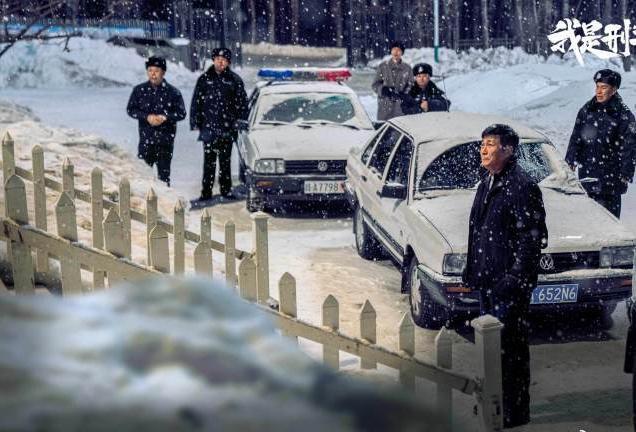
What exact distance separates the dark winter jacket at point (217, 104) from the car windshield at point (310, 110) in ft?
1.43

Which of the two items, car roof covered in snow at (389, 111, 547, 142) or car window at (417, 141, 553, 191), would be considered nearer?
car window at (417, 141, 553, 191)

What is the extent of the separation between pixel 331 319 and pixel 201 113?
7120 mm

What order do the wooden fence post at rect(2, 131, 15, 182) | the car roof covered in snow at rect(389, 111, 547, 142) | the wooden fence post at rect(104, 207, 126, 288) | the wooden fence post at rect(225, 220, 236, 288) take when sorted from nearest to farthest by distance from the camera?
the wooden fence post at rect(104, 207, 126, 288) < the wooden fence post at rect(225, 220, 236, 288) < the wooden fence post at rect(2, 131, 15, 182) < the car roof covered in snow at rect(389, 111, 547, 142)

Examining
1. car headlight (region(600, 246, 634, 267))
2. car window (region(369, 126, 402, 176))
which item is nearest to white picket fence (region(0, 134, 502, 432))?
car headlight (region(600, 246, 634, 267))

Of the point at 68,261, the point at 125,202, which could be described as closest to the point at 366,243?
the point at 125,202

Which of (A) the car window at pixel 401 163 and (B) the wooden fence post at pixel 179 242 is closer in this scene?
(B) the wooden fence post at pixel 179 242

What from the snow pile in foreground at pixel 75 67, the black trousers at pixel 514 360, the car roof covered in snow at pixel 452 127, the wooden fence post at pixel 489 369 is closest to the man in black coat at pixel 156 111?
the car roof covered in snow at pixel 452 127

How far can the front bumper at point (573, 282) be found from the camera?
666cm

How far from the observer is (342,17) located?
118 feet

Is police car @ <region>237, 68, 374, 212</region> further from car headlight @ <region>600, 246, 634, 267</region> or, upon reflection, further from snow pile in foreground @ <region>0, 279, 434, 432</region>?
snow pile in foreground @ <region>0, 279, 434, 432</region>

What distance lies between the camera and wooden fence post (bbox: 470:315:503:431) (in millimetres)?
4469

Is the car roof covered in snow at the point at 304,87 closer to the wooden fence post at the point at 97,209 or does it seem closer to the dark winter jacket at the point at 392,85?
the dark winter jacket at the point at 392,85

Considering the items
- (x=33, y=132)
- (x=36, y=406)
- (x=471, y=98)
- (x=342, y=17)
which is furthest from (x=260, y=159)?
(x=342, y=17)

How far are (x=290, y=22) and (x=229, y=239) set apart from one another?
1254 inches
